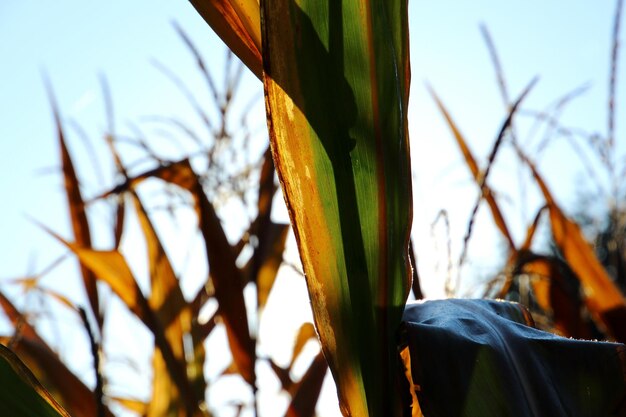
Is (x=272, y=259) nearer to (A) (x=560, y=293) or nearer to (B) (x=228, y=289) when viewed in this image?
(B) (x=228, y=289)

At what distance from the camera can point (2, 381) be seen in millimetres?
292

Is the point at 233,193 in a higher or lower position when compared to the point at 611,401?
higher

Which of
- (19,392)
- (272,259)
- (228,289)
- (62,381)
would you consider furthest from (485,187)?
(19,392)

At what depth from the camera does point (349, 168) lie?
1.05ft

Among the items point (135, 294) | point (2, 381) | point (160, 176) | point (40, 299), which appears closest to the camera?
point (2, 381)

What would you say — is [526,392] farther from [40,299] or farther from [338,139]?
[40,299]

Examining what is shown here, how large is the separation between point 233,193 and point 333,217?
557 millimetres

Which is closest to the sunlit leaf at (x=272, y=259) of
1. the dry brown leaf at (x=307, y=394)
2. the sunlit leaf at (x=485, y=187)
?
the dry brown leaf at (x=307, y=394)

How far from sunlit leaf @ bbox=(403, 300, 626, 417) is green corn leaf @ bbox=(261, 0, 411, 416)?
28 millimetres

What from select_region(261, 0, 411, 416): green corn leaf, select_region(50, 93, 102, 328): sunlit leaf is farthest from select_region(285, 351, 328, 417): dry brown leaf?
select_region(261, 0, 411, 416): green corn leaf

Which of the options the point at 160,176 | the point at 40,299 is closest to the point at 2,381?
the point at 160,176

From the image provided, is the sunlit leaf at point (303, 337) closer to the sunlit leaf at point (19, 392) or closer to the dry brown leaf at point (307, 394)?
the dry brown leaf at point (307, 394)

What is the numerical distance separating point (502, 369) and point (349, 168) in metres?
0.12

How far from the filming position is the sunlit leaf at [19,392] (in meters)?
0.29
